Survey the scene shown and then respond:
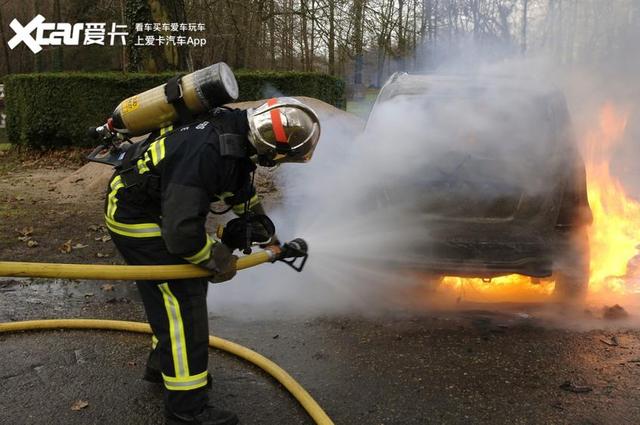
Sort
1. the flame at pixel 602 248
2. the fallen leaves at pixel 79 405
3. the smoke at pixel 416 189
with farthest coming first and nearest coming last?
the flame at pixel 602 248 < the smoke at pixel 416 189 < the fallen leaves at pixel 79 405

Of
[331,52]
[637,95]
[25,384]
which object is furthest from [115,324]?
[331,52]

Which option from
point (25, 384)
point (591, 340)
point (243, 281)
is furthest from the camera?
point (243, 281)

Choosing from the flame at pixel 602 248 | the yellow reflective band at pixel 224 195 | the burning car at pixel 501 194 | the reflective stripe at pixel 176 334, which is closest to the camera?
the reflective stripe at pixel 176 334

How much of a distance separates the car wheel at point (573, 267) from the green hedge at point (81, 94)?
9.70 meters

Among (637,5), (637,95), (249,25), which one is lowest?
(637,95)

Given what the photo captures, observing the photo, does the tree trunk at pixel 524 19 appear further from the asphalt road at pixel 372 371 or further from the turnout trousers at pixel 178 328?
the turnout trousers at pixel 178 328

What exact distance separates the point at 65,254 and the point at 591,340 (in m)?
4.62

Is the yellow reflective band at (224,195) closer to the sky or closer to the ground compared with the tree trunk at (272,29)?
closer to the ground

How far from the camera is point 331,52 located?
19641 mm

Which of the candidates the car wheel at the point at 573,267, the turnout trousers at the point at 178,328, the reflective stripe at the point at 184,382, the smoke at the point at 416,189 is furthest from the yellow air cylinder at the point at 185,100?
the car wheel at the point at 573,267

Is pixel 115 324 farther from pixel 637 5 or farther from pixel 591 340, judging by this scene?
pixel 637 5

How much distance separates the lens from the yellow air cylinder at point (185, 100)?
275 centimetres

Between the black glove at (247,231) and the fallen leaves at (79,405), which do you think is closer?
the fallen leaves at (79,405)

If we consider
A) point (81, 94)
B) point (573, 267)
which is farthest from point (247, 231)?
point (81, 94)
